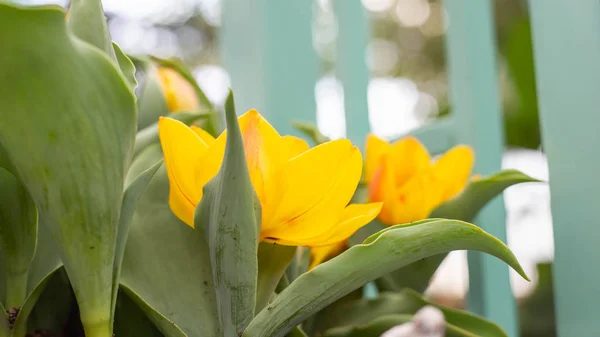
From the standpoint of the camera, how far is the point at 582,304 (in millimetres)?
391

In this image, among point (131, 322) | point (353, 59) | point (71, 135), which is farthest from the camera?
point (353, 59)

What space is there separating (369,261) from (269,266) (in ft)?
0.22

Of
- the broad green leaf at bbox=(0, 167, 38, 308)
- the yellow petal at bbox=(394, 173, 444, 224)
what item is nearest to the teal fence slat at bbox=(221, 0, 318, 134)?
the yellow petal at bbox=(394, 173, 444, 224)

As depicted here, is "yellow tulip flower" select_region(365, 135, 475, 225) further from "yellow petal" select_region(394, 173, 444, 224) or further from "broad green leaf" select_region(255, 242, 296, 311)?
"broad green leaf" select_region(255, 242, 296, 311)

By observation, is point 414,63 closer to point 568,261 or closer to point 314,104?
point 314,104

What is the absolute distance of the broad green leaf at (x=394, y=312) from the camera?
A: 1.08 feet

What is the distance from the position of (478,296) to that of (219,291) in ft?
1.06

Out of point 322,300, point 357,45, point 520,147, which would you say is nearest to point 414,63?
point 520,147

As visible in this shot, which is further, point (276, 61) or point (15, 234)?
point (276, 61)

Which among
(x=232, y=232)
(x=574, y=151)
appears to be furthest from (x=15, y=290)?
(x=574, y=151)

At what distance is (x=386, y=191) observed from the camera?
0.40 metres

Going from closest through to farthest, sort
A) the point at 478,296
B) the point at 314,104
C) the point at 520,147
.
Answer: the point at 478,296 → the point at 314,104 → the point at 520,147

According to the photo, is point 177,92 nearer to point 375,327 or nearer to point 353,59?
point 375,327

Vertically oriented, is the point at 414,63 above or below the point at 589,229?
below
